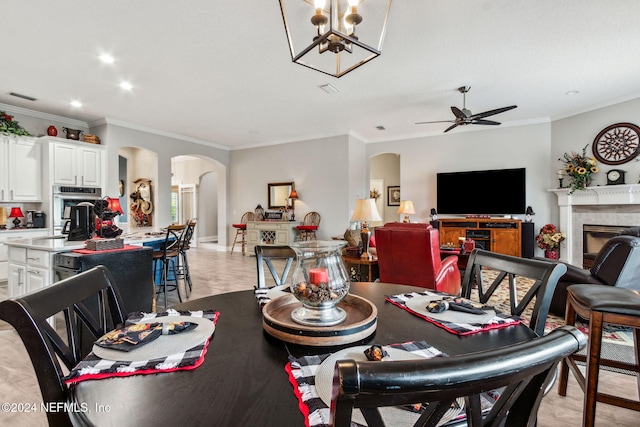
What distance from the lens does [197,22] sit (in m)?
2.88

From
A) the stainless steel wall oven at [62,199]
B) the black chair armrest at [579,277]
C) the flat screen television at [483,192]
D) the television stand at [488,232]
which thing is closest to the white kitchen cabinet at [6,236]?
the stainless steel wall oven at [62,199]

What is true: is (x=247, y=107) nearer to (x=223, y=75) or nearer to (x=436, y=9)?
(x=223, y=75)

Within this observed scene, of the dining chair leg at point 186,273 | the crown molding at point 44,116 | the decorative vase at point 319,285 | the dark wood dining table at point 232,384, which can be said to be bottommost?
the dining chair leg at point 186,273

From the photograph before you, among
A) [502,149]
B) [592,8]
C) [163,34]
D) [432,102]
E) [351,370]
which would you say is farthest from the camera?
[502,149]

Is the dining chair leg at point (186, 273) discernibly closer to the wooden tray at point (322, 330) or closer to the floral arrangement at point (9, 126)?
the wooden tray at point (322, 330)

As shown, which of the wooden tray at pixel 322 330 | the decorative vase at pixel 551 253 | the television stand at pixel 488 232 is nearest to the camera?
the wooden tray at pixel 322 330

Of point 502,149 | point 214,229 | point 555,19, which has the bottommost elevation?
point 214,229

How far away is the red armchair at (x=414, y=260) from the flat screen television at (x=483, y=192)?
12.0ft

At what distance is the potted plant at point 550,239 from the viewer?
18.7 feet

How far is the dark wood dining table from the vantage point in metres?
0.62

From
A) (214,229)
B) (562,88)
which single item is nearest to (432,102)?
(562,88)

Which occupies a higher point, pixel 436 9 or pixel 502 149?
pixel 436 9

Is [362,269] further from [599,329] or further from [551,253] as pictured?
[551,253]

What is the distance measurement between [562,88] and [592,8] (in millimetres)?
2173
